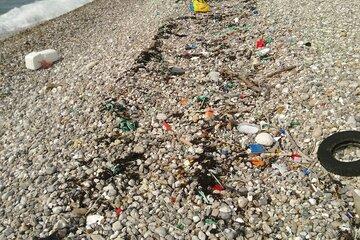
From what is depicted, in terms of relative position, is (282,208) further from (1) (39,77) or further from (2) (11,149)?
(1) (39,77)

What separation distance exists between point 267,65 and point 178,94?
119 inches

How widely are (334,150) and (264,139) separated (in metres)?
1.49

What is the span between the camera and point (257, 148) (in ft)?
28.9

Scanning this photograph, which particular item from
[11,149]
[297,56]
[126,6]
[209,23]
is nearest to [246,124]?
[297,56]

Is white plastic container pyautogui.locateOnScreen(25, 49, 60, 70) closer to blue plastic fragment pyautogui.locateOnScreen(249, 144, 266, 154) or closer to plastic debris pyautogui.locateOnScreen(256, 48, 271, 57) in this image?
plastic debris pyautogui.locateOnScreen(256, 48, 271, 57)

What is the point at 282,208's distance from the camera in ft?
24.0

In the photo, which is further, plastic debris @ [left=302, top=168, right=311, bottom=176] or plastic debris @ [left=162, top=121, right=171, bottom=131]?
plastic debris @ [left=162, top=121, right=171, bottom=131]

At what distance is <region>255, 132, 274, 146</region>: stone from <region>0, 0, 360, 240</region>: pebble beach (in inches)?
0.9

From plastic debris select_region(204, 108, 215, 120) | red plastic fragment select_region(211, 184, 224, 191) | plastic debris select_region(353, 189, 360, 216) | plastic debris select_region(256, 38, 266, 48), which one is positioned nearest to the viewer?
plastic debris select_region(353, 189, 360, 216)

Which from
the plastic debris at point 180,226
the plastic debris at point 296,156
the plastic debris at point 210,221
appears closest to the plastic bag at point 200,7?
the plastic debris at point 296,156

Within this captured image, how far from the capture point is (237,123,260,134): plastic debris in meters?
9.35

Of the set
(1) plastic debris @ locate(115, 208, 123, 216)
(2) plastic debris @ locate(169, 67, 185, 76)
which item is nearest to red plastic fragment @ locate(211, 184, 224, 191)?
(1) plastic debris @ locate(115, 208, 123, 216)

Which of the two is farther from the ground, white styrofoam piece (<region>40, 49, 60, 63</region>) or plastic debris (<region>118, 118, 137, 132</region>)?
plastic debris (<region>118, 118, 137, 132</region>)

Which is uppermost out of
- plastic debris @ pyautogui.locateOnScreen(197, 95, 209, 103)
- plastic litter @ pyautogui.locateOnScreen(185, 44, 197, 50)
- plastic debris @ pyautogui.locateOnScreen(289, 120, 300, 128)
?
plastic debris @ pyautogui.locateOnScreen(197, 95, 209, 103)
